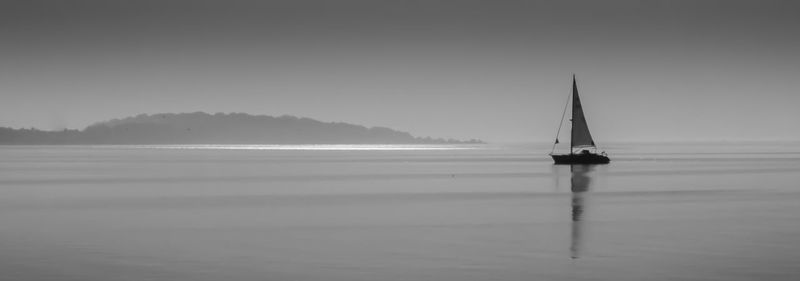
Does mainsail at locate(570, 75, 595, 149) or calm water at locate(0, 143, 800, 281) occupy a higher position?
mainsail at locate(570, 75, 595, 149)

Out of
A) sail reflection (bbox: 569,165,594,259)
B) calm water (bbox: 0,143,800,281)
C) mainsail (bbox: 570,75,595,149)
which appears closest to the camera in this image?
calm water (bbox: 0,143,800,281)

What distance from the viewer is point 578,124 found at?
381ft

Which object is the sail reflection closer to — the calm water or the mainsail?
the calm water

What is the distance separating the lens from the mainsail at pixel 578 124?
11538 centimetres

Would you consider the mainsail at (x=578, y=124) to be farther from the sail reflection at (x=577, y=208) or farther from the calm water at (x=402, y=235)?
Answer: the calm water at (x=402, y=235)

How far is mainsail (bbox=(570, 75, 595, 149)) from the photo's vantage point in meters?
115

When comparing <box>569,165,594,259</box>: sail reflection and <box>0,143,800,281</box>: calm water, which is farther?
<box>569,165,594,259</box>: sail reflection

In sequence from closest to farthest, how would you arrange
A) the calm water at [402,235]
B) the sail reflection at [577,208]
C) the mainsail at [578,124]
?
1. the calm water at [402,235]
2. the sail reflection at [577,208]
3. the mainsail at [578,124]

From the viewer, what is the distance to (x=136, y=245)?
34.6 meters

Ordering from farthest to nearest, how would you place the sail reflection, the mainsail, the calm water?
the mainsail, the sail reflection, the calm water

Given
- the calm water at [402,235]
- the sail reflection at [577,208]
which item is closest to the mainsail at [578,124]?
the sail reflection at [577,208]

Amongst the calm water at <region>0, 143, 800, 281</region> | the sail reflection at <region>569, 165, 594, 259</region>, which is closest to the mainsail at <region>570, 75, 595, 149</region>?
the sail reflection at <region>569, 165, 594, 259</region>

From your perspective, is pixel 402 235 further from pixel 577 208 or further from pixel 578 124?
pixel 578 124

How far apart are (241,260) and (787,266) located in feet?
53.1
